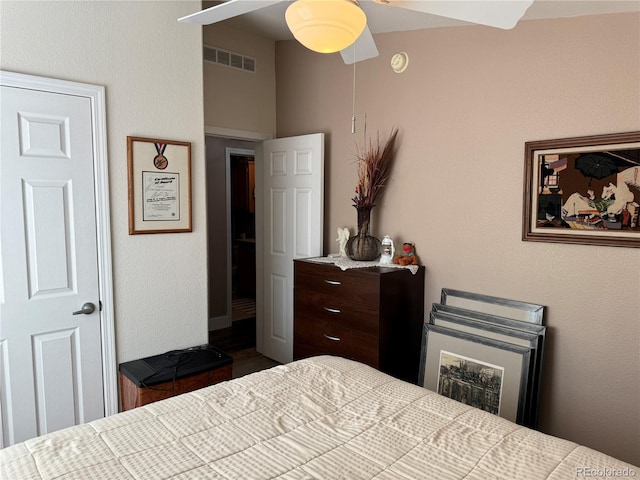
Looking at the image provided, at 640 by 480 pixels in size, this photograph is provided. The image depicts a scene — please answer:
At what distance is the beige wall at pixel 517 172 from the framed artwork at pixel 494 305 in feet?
0.16

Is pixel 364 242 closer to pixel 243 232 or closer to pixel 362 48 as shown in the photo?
pixel 362 48

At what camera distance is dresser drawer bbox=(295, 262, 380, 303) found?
2.71 meters

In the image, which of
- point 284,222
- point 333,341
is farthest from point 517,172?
point 284,222

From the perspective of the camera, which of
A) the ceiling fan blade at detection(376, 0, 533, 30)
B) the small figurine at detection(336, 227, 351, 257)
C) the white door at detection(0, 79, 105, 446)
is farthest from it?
the small figurine at detection(336, 227, 351, 257)

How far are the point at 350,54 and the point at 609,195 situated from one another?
1495 millimetres

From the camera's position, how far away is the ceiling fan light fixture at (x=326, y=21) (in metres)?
1.26

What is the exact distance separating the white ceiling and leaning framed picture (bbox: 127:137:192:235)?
3.86ft

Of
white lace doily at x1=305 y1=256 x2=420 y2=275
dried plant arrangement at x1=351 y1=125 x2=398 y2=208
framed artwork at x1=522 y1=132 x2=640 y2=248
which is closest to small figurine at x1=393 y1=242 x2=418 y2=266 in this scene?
white lace doily at x1=305 y1=256 x2=420 y2=275

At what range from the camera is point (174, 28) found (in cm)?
261

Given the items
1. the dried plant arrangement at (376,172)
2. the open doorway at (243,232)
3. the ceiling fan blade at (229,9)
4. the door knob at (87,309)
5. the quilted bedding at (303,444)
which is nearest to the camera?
the quilted bedding at (303,444)

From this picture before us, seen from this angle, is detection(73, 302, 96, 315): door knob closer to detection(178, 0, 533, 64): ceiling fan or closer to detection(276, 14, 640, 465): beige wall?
detection(178, 0, 533, 64): ceiling fan

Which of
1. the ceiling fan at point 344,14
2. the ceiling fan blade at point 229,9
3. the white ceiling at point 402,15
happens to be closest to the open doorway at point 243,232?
the white ceiling at point 402,15

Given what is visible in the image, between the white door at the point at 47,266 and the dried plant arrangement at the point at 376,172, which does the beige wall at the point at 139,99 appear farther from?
the dried plant arrangement at the point at 376,172

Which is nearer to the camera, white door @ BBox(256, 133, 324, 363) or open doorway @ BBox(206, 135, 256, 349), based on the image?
white door @ BBox(256, 133, 324, 363)
